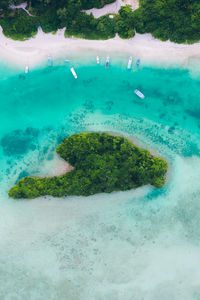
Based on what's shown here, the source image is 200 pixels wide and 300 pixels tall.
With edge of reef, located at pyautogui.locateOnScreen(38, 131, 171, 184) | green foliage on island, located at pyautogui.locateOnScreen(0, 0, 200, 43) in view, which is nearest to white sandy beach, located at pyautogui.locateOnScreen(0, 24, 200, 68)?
green foliage on island, located at pyautogui.locateOnScreen(0, 0, 200, 43)

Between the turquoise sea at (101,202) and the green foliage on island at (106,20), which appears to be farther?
the turquoise sea at (101,202)

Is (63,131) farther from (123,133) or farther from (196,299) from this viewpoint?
(196,299)

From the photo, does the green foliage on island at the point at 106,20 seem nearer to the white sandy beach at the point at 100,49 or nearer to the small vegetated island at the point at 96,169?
the white sandy beach at the point at 100,49

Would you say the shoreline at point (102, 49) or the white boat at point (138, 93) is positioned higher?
the shoreline at point (102, 49)

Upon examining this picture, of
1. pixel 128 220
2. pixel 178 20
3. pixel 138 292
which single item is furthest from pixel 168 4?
pixel 138 292

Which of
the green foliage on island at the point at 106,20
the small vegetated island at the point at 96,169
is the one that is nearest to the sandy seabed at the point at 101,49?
the green foliage on island at the point at 106,20

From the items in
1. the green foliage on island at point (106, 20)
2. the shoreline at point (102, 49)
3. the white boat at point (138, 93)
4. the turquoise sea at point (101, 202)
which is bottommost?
the turquoise sea at point (101, 202)

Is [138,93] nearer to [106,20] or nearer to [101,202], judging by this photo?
[106,20]
